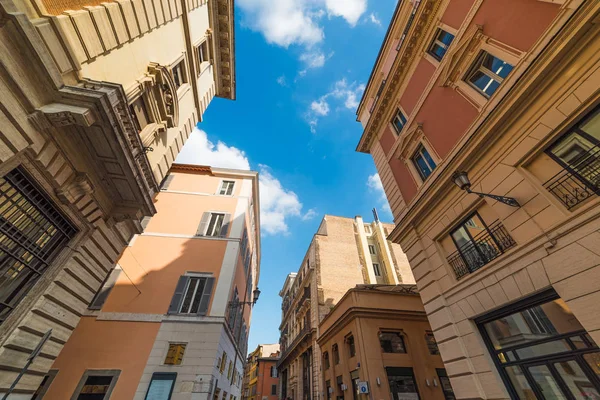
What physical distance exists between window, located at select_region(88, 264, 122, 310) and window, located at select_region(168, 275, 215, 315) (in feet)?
10.4

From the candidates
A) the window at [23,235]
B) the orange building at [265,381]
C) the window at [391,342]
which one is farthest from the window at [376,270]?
the window at [23,235]

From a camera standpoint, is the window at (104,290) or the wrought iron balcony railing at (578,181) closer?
the wrought iron balcony railing at (578,181)

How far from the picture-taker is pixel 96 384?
10.0 metres

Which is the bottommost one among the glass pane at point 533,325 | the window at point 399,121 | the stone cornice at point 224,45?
the glass pane at point 533,325

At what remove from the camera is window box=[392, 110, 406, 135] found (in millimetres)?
→ 11406

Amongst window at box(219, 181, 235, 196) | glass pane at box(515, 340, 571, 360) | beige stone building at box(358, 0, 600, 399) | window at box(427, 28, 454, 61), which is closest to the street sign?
beige stone building at box(358, 0, 600, 399)

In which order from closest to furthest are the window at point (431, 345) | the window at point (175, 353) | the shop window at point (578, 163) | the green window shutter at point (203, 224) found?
1. the shop window at point (578, 163)
2. the window at point (175, 353)
3. the window at point (431, 345)
4. the green window shutter at point (203, 224)

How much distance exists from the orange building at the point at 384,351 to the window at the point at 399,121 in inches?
417

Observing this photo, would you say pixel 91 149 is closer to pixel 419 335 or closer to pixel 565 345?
pixel 565 345

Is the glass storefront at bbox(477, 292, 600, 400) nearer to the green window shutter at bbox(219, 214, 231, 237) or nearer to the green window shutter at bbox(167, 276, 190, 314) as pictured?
the green window shutter at bbox(167, 276, 190, 314)

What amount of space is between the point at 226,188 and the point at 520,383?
59.5ft

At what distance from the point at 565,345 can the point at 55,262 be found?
12.3m

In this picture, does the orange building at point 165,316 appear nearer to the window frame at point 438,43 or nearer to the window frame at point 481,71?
the window frame at point 481,71

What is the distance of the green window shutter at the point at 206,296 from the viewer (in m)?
12.3
